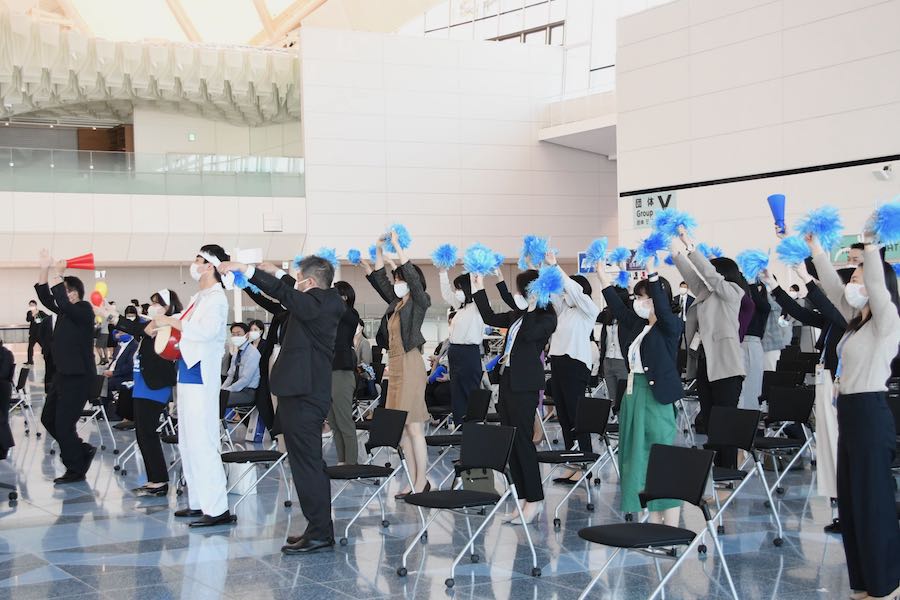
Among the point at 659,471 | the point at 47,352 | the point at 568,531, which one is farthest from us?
the point at 47,352

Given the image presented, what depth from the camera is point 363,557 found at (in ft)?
19.1

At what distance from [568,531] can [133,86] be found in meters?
22.5

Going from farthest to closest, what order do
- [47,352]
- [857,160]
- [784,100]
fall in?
[784,100], [857,160], [47,352]

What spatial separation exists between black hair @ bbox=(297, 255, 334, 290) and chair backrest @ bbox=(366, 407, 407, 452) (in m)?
1.11

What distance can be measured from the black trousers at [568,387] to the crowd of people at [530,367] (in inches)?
0.5

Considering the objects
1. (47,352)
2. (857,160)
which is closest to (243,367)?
(47,352)

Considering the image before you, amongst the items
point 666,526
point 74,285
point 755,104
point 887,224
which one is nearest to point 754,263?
point 887,224

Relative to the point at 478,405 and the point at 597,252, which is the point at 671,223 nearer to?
the point at 597,252

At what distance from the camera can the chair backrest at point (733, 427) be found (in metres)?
6.04

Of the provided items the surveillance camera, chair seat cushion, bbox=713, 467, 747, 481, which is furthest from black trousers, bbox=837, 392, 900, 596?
the surveillance camera

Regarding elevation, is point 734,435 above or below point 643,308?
below

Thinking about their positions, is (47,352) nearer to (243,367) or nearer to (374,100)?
(243,367)

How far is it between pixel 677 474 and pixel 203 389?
3366 mm

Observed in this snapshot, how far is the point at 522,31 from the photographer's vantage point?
28.6 meters
